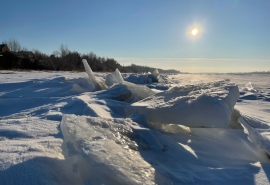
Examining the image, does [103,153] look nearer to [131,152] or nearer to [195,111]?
[131,152]

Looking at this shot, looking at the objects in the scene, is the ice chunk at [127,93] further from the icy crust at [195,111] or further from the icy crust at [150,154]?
the icy crust at [150,154]

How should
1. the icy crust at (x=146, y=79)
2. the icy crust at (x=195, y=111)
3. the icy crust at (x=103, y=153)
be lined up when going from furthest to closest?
the icy crust at (x=146, y=79) → the icy crust at (x=195, y=111) → the icy crust at (x=103, y=153)

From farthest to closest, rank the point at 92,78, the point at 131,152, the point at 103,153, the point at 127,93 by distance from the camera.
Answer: the point at 92,78
the point at 127,93
the point at 131,152
the point at 103,153

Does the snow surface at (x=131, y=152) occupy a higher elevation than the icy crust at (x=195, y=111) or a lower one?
lower

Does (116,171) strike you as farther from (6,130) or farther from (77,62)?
(77,62)

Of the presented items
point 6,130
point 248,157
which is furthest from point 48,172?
point 248,157

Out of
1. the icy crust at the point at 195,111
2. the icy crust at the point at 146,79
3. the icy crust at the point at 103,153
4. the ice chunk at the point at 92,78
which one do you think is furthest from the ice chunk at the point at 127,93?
the icy crust at the point at 146,79

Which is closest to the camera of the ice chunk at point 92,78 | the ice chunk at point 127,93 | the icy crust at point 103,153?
the icy crust at point 103,153

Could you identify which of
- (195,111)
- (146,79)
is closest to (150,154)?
(195,111)

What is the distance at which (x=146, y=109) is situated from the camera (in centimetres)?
185

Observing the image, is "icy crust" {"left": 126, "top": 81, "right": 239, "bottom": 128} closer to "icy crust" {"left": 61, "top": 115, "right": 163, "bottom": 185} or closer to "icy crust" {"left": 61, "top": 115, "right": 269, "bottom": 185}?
"icy crust" {"left": 61, "top": 115, "right": 269, "bottom": 185}

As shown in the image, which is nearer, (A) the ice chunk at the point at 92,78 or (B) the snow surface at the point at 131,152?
(B) the snow surface at the point at 131,152

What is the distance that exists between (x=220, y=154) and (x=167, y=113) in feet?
1.64

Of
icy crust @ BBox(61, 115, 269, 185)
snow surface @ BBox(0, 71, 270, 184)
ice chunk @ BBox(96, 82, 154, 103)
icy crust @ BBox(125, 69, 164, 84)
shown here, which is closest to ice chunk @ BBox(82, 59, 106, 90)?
ice chunk @ BBox(96, 82, 154, 103)
